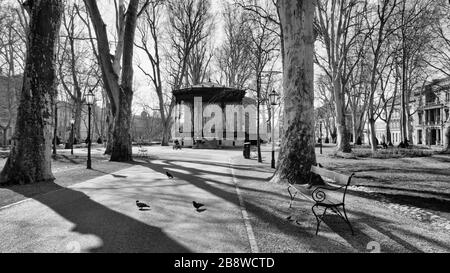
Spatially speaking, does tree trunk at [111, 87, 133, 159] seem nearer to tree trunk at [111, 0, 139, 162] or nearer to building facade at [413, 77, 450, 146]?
tree trunk at [111, 0, 139, 162]

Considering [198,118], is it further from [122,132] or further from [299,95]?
[299,95]

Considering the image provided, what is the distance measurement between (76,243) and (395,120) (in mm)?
93822

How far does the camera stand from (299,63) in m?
9.41

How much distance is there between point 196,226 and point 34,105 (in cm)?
725

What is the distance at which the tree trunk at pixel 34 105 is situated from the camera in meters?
9.40

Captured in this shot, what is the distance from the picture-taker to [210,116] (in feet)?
112

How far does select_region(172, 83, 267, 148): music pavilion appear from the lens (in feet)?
105

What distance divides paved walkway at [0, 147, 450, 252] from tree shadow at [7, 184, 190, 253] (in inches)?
0.5

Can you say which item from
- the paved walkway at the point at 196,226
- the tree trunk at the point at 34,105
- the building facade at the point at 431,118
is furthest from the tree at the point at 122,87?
the building facade at the point at 431,118

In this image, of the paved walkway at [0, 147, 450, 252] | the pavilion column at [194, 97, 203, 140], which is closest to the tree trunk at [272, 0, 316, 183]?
the paved walkway at [0, 147, 450, 252]

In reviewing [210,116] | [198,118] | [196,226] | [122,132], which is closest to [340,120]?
[122,132]
